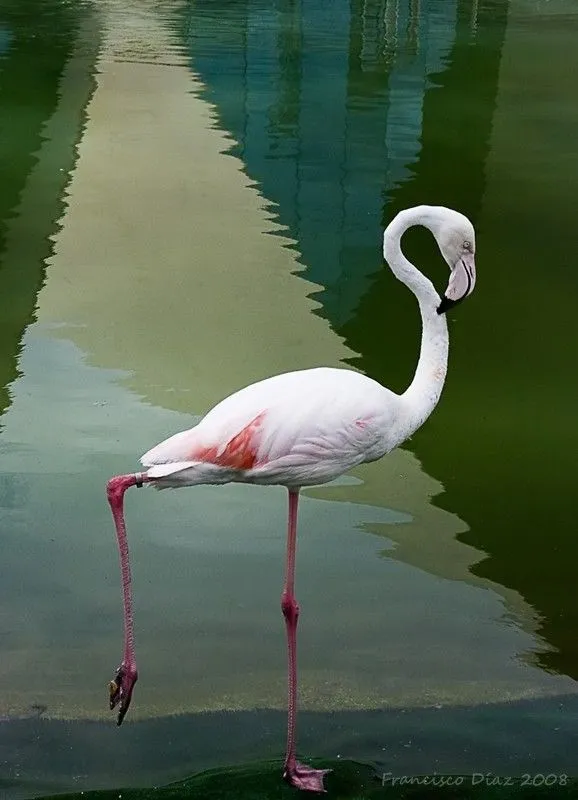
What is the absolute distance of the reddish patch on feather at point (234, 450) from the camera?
10.4 ft

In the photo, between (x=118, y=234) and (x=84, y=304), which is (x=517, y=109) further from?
(x=84, y=304)

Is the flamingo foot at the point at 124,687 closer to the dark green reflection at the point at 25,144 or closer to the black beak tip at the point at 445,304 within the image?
the black beak tip at the point at 445,304

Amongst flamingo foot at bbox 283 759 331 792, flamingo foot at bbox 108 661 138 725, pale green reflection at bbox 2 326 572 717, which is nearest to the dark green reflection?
pale green reflection at bbox 2 326 572 717

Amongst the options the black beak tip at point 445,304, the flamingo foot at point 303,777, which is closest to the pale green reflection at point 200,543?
the flamingo foot at point 303,777

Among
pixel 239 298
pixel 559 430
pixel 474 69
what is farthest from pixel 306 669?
pixel 474 69

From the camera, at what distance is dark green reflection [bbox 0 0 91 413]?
634 cm

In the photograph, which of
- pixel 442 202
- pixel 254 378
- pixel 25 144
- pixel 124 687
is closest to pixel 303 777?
pixel 124 687

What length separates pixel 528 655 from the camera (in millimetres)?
Result: 3762

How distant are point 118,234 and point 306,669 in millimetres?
4351

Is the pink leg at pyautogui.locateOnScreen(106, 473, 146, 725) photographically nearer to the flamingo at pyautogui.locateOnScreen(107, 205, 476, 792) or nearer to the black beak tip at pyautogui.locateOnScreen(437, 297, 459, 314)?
the flamingo at pyautogui.locateOnScreen(107, 205, 476, 792)

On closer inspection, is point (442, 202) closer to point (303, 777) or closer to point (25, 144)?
point (25, 144)

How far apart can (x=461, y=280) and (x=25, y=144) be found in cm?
654

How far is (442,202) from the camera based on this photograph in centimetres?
838

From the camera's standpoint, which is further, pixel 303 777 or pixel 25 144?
pixel 25 144
